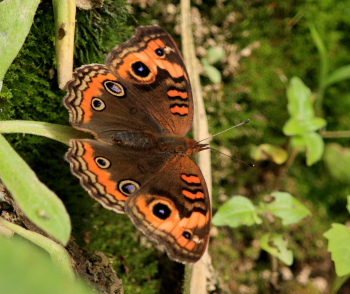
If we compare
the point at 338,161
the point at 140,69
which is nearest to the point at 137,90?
the point at 140,69

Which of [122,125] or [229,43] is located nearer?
[122,125]

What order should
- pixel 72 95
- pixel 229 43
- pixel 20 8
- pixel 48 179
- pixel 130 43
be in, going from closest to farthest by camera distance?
pixel 20 8, pixel 72 95, pixel 130 43, pixel 48 179, pixel 229 43

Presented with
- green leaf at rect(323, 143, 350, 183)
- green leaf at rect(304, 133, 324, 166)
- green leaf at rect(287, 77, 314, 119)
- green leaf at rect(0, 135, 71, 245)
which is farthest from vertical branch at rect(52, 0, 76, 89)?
green leaf at rect(323, 143, 350, 183)

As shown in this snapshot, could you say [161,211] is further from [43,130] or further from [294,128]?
[294,128]

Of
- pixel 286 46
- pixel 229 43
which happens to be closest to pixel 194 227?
pixel 229 43

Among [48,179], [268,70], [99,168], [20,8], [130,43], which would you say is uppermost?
[20,8]

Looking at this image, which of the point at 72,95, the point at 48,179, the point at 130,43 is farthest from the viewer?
the point at 48,179

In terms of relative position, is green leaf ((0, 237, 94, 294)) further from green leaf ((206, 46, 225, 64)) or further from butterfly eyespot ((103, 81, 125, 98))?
green leaf ((206, 46, 225, 64))

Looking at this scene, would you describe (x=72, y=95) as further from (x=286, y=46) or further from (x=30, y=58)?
(x=286, y=46)
